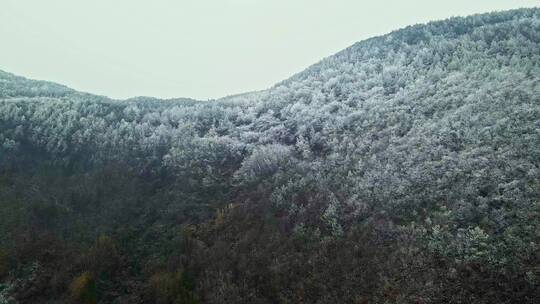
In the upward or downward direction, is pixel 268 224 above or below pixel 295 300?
above

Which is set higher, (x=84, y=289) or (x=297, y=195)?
(x=297, y=195)

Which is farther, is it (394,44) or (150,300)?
(394,44)

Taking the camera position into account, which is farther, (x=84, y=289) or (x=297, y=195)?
(x=297, y=195)

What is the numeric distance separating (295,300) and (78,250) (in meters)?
6.81

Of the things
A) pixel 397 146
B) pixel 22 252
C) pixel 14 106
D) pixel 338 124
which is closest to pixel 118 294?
pixel 22 252

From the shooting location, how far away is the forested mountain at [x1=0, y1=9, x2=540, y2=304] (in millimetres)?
9738

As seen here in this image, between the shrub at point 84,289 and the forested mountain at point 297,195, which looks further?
the shrub at point 84,289

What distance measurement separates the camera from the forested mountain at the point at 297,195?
31.9 ft

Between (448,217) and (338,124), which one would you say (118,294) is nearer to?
(448,217)

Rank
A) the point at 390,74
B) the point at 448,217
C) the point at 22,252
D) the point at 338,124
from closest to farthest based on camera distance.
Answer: the point at 448,217 → the point at 22,252 → the point at 338,124 → the point at 390,74

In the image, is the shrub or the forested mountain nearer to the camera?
the forested mountain

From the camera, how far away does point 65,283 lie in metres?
11.2

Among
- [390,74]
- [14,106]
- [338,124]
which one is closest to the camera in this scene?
[338,124]

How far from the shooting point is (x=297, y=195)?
13734 mm
